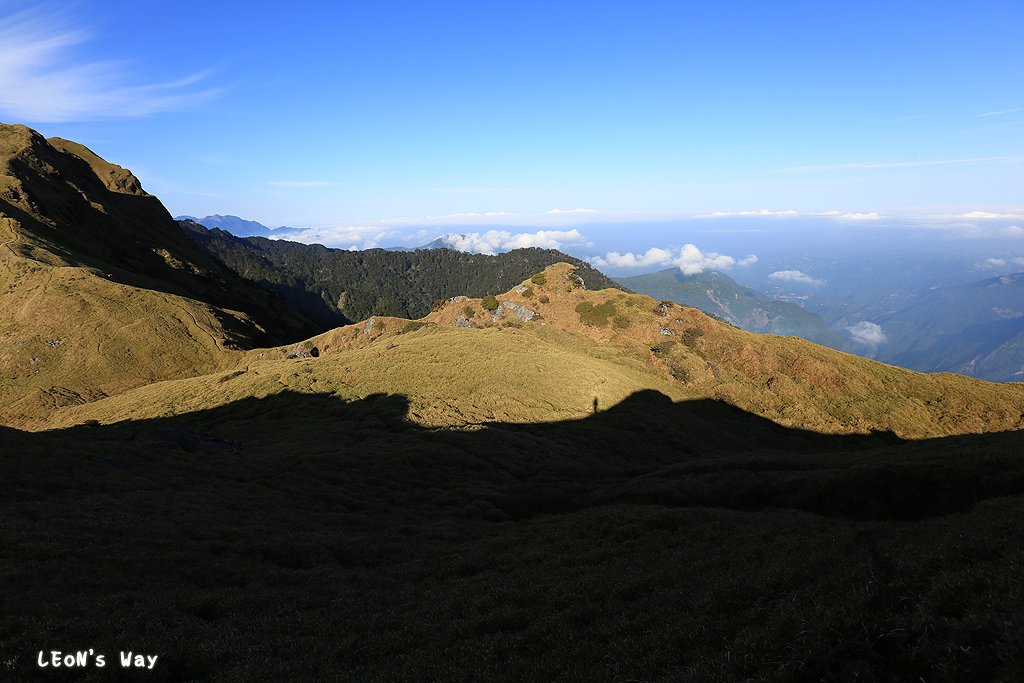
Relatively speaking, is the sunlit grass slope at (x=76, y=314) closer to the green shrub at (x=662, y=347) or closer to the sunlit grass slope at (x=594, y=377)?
the sunlit grass slope at (x=594, y=377)

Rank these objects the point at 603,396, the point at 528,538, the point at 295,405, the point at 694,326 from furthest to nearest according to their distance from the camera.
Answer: the point at 694,326
the point at 603,396
the point at 295,405
the point at 528,538

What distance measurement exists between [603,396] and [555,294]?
43.7 metres

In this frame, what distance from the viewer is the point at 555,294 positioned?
316 ft

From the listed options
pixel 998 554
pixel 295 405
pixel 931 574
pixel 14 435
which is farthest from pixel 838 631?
pixel 295 405

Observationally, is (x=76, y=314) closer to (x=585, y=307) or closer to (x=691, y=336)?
(x=585, y=307)

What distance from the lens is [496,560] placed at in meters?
20.6

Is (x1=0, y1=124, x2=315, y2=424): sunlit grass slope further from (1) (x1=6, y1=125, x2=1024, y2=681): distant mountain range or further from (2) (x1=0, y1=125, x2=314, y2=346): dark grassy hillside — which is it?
(1) (x1=6, y1=125, x2=1024, y2=681): distant mountain range

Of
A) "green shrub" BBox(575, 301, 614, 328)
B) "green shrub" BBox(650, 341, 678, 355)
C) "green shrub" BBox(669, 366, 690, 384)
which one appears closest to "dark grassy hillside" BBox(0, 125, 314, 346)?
"green shrub" BBox(575, 301, 614, 328)

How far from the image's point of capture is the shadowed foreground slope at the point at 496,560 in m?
8.65

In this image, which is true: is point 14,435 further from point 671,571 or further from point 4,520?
point 671,571

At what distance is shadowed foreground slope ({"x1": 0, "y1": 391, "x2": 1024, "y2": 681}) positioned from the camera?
8.65 metres

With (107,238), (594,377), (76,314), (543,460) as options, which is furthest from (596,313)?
(107,238)

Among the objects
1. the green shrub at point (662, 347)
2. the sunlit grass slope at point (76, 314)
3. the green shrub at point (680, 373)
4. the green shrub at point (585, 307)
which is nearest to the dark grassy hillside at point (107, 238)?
the sunlit grass slope at point (76, 314)

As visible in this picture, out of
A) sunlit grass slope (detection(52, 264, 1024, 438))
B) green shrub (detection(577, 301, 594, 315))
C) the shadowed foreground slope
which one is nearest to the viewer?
the shadowed foreground slope
